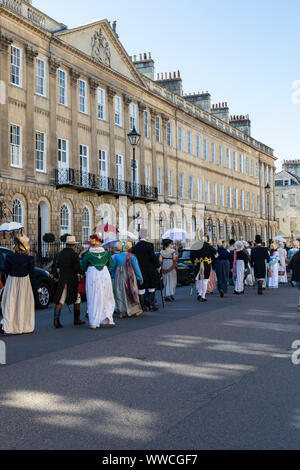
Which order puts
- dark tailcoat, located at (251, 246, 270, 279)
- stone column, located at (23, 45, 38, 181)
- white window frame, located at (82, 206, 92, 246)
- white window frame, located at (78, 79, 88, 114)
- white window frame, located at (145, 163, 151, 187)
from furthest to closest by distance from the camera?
white window frame, located at (145, 163, 151, 187)
white window frame, located at (78, 79, 88, 114)
white window frame, located at (82, 206, 92, 246)
stone column, located at (23, 45, 38, 181)
dark tailcoat, located at (251, 246, 270, 279)

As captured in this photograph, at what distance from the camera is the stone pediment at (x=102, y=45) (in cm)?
3569

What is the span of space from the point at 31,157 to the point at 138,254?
16.5m

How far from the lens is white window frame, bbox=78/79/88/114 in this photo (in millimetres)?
36281

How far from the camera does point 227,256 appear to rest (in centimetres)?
2062

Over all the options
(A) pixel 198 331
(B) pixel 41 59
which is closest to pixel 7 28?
(B) pixel 41 59

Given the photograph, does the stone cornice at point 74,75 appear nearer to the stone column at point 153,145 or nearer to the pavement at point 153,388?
the stone column at point 153,145

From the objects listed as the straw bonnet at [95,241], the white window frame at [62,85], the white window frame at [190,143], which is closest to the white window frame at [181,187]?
the white window frame at [190,143]

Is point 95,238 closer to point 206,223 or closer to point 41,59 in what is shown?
point 41,59

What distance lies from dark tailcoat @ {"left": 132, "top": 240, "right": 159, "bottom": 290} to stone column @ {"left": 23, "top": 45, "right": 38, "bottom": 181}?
15.9 meters

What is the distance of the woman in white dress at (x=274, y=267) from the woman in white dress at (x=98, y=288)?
40.7ft

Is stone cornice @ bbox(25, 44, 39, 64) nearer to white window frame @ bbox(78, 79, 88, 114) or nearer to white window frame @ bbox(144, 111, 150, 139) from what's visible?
white window frame @ bbox(78, 79, 88, 114)

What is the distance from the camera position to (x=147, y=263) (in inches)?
634

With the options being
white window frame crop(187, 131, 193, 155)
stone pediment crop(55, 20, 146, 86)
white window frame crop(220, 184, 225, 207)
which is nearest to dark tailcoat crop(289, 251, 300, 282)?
stone pediment crop(55, 20, 146, 86)

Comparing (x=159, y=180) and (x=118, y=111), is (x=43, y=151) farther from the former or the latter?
(x=159, y=180)
